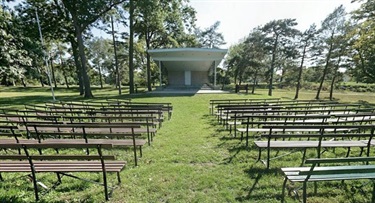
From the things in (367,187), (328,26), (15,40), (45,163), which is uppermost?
(328,26)

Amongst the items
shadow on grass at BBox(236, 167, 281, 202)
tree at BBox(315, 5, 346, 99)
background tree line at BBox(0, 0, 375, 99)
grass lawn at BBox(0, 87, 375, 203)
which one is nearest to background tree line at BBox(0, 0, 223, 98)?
background tree line at BBox(0, 0, 375, 99)

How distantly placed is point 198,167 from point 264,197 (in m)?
1.39

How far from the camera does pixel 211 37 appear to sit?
4891 cm

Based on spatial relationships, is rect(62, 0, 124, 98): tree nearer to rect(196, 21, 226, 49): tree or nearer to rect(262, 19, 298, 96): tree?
rect(262, 19, 298, 96): tree

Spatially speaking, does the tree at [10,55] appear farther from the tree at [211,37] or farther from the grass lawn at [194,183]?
the tree at [211,37]

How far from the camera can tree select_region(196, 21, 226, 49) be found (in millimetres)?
48344

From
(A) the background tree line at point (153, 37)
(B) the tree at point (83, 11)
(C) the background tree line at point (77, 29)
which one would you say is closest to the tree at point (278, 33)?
(A) the background tree line at point (153, 37)

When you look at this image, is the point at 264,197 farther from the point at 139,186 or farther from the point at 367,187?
the point at 139,186

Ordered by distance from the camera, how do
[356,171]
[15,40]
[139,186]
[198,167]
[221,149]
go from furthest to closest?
1. [15,40]
2. [221,149]
3. [198,167]
4. [139,186]
5. [356,171]

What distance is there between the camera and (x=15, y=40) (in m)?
10.4

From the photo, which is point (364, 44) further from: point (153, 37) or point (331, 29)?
point (153, 37)

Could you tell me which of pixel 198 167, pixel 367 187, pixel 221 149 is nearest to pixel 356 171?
pixel 367 187

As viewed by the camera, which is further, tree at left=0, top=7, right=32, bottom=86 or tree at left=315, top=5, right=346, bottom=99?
tree at left=315, top=5, right=346, bottom=99

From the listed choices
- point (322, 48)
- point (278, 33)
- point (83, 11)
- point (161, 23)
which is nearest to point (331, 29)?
point (322, 48)
